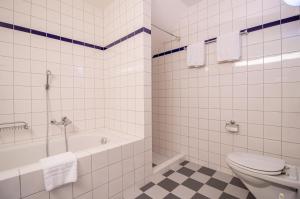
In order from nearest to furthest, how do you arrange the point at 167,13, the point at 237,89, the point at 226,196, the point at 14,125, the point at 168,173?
the point at 226,196, the point at 14,125, the point at 237,89, the point at 168,173, the point at 167,13

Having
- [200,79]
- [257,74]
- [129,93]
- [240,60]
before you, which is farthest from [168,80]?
[257,74]

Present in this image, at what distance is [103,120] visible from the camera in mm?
2236

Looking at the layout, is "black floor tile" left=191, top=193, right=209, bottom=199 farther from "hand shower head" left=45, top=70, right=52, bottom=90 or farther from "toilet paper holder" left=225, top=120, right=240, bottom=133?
"hand shower head" left=45, top=70, right=52, bottom=90

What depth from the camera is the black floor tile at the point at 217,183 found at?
151cm

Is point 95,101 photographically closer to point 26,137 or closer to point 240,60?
point 26,137

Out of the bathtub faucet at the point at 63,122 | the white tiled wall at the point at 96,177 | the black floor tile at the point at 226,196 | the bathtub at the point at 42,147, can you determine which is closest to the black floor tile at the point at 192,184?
the black floor tile at the point at 226,196

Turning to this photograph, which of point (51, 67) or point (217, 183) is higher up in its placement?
point (51, 67)

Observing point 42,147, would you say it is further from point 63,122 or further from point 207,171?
point 207,171

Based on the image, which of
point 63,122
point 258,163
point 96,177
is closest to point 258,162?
point 258,163

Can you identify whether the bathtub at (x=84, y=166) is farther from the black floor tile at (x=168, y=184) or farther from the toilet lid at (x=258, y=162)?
the toilet lid at (x=258, y=162)

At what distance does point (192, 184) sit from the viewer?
157 cm

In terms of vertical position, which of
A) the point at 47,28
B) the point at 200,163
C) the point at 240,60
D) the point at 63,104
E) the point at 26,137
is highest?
the point at 47,28

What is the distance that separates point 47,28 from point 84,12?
60 centimetres

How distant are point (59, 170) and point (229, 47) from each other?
210 centimetres
